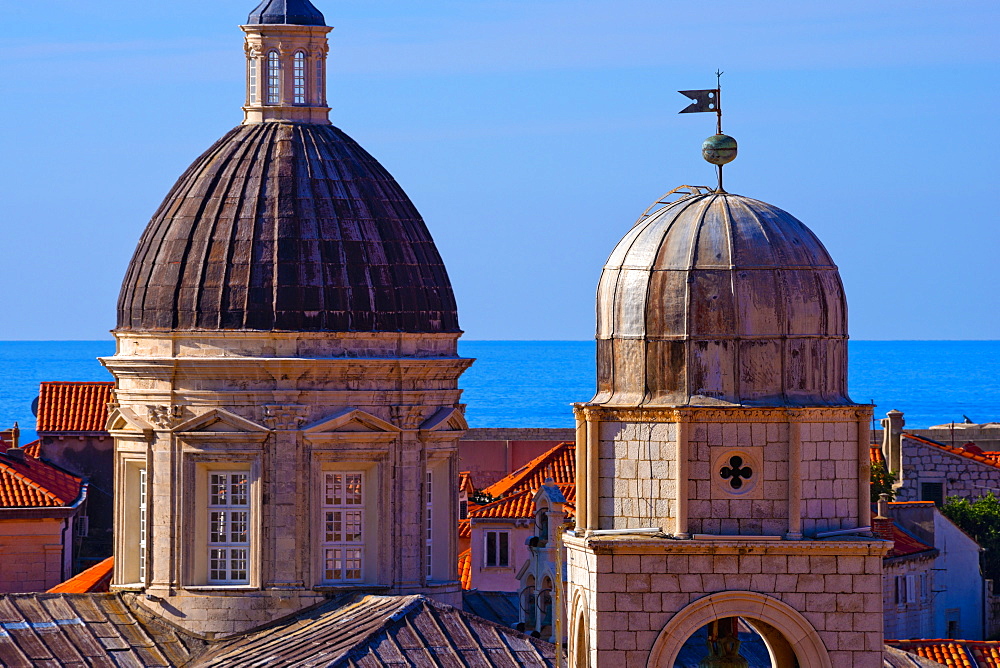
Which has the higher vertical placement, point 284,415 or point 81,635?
point 284,415

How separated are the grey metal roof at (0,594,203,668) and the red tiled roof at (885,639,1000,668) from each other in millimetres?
14204

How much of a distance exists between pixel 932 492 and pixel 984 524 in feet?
17.0

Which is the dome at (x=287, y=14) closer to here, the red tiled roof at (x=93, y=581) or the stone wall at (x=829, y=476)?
the red tiled roof at (x=93, y=581)

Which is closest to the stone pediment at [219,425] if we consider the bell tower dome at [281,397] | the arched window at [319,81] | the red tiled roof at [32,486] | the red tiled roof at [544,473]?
the bell tower dome at [281,397]

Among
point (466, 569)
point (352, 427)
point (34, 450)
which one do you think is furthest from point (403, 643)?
point (34, 450)

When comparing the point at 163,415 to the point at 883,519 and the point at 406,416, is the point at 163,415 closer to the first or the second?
the point at 406,416

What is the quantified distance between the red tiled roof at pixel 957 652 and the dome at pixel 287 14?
53.1 feet

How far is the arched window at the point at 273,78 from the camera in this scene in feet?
156

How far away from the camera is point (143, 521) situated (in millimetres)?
45969

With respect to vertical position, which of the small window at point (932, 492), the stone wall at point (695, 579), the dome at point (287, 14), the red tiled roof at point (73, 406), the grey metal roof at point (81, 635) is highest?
the dome at point (287, 14)

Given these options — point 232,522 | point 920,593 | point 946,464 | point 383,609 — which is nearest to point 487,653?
point 383,609

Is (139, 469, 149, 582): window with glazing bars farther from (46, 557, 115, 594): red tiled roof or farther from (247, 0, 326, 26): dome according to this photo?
(247, 0, 326, 26): dome

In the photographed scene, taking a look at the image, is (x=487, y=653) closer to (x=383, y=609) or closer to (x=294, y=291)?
(x=383, y=609)

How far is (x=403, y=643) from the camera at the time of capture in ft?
132
